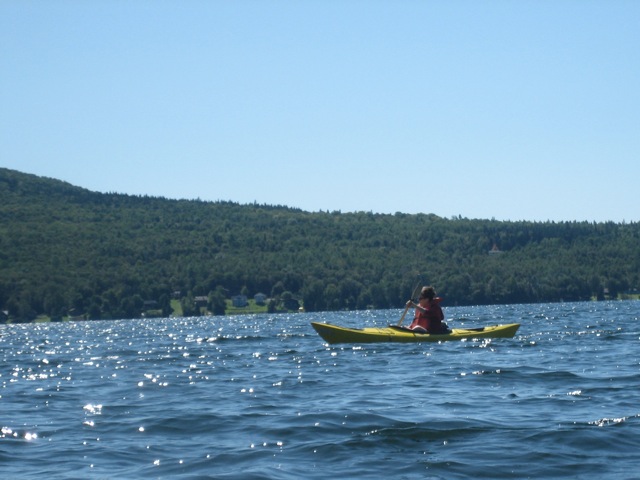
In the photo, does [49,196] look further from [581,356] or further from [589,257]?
[581,356]

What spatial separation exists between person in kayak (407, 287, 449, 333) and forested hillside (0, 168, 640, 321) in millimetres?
98335

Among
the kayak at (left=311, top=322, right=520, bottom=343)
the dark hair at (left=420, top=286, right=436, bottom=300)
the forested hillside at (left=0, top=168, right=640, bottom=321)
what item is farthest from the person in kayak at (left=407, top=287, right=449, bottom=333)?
the forested hillside at (left=0, top=168, right=640, bottom=321)

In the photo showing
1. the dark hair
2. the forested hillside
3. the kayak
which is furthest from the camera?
the forested hillside

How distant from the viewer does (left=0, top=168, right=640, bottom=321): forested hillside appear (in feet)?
433

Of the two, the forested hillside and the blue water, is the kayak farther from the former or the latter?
the forested hillside

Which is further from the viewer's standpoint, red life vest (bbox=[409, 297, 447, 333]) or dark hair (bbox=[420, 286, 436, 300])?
red life vest (bbox=[409, 297, 447, 333])

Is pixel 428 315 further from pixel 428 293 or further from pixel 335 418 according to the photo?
pixel 335 418

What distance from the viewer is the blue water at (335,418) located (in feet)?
37.8

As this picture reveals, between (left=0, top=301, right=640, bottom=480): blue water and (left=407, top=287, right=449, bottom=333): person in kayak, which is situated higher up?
(left=407, top=287, right=449, bottom=333): person in kayak

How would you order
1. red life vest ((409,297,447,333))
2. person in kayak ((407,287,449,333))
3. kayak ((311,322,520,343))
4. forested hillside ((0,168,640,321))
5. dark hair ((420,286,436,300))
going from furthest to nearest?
forested hillside ((0,168,640,321)), kayak ((311,322,520,343)), red life vest ((409,297,447,333)), person in kayak ((407,287,449,333)), dark hair ((420,286,436,300))

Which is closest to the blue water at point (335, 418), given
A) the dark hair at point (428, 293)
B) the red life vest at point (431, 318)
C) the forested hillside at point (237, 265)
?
the dark hair at point (428, 293)

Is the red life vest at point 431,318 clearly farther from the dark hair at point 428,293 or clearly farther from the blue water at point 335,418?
the blue water at point 335,418

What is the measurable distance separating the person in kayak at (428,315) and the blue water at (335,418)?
4013 mm

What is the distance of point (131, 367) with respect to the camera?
88.3 feet
